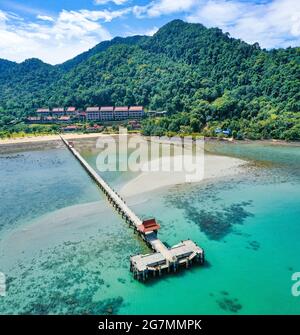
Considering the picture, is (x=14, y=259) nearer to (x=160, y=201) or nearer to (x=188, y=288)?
(x=188, y=288)

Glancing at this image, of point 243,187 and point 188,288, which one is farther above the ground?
point 243,187

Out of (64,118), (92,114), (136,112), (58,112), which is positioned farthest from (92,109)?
(136,112)

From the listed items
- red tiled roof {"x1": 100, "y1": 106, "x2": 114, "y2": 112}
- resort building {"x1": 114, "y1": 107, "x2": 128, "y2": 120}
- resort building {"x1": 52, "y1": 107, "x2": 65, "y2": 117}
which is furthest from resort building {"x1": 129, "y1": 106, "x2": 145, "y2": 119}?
resort building {"x1": 52, "y1": 107, "x2": 65, "y2": 117}

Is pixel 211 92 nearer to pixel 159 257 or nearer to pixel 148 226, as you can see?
pixel 148 226

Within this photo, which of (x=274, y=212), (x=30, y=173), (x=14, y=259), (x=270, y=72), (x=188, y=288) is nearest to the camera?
(x=188, y=288)

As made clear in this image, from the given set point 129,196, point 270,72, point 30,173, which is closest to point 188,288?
point 129,196

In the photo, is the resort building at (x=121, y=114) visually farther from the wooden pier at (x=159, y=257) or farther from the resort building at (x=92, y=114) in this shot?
the wooden pier at (x=159, y=257)

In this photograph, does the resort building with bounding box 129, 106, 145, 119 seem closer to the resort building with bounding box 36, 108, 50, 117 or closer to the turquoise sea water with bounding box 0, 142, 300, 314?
the resort building with bounding box 36, 108, 50, 117

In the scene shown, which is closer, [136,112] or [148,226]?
[148,226]
